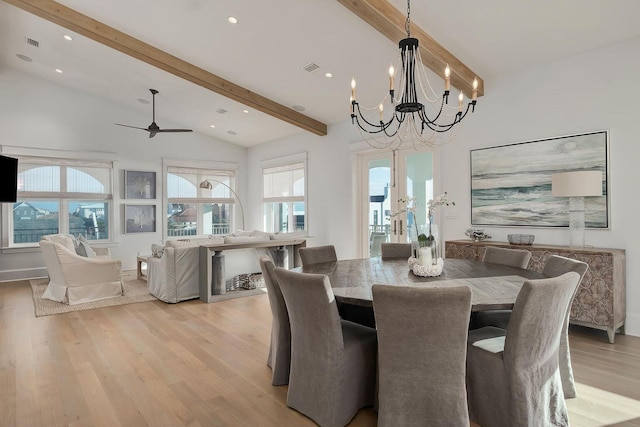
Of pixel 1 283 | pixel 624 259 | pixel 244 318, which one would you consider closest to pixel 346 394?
pixel 244 318

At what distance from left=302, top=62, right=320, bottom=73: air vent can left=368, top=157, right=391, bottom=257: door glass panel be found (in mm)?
1842

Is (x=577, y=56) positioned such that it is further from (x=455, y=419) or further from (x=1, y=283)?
(x=1, y=283)

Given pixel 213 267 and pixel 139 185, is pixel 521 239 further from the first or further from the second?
pixel 139 185

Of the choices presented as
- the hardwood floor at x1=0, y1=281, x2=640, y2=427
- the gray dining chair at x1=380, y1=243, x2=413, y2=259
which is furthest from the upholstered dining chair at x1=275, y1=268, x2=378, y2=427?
the gray dining chair at x1=380, y1=243, x2=413, y2=259

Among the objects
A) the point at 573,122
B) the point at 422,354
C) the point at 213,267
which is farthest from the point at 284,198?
the point at 422,354

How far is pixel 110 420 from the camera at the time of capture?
84.4 inches

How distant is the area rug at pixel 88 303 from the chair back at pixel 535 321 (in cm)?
466

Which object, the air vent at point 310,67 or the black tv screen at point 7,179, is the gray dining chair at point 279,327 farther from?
the black tv screen at point 7,179

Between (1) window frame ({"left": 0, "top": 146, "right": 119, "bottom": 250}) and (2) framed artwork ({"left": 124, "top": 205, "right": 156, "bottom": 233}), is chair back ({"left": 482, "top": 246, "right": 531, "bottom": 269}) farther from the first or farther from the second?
(1) window frame ({"left": 0, "top": 146, "right": 119, "bottom": 250})

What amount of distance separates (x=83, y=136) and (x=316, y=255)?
6.31 metres

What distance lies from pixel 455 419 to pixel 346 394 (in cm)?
59

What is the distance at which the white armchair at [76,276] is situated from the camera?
4.75 m

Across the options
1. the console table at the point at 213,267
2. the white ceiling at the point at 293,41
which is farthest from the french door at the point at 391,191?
the console table at the point at 213,267

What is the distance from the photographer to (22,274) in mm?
6641
